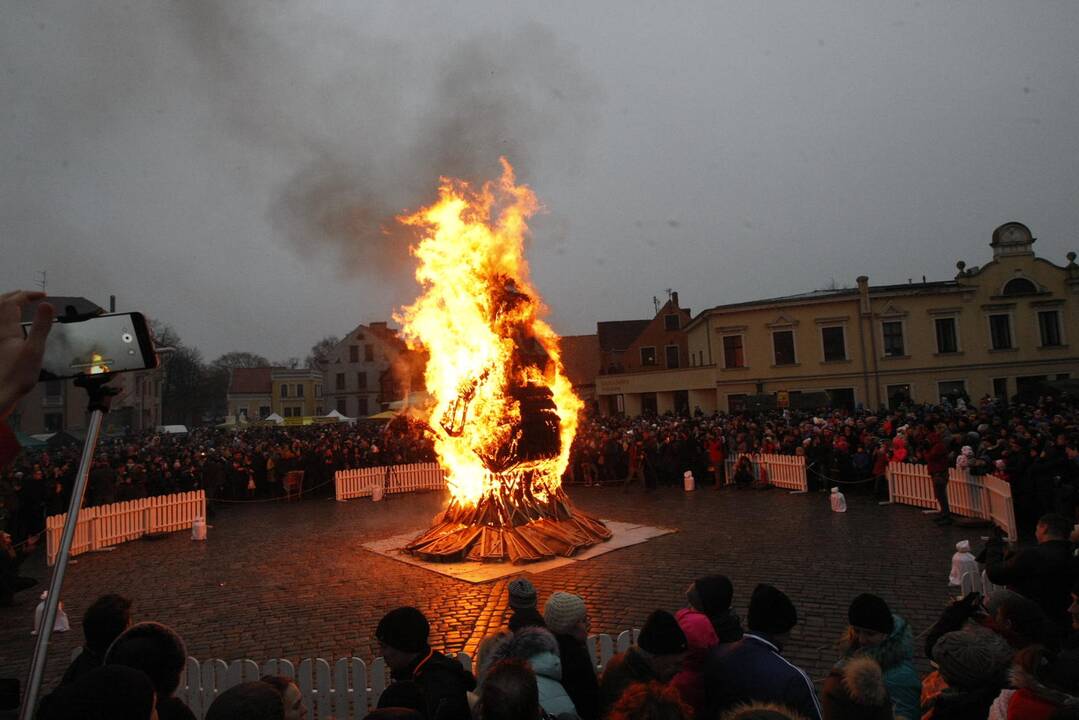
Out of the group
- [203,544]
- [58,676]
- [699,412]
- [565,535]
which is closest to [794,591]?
[565,535]

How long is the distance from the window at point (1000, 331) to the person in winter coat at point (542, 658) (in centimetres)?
4260

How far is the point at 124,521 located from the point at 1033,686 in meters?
17.2

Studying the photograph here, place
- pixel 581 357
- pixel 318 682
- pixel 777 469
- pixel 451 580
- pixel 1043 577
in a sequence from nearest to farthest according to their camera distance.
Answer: pixel 1043 577 → pixel 318 682 → pixel 451 580 → pixel 777 469 → pixel 581 357

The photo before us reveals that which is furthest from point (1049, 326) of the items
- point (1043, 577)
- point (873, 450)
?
point (1043, 577)

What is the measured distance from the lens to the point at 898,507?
604 inches

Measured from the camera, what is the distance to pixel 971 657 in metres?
3.33

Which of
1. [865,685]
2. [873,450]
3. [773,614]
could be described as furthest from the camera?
[873,450]

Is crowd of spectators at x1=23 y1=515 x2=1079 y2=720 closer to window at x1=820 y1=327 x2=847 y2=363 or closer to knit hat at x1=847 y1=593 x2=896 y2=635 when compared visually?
knit hat at x1=847 y1=593 x2=896 y2=635

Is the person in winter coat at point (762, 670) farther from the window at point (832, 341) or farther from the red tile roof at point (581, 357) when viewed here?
the red tile roof at point (581, 357)

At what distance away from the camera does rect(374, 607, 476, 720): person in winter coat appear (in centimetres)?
316

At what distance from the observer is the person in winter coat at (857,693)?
3098 millimetres

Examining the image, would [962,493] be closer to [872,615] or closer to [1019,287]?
[872,615]

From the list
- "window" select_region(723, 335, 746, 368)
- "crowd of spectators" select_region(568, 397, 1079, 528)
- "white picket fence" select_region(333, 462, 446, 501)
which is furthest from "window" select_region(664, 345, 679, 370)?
"white picket fence" select_region(333, 462, 446, 501)

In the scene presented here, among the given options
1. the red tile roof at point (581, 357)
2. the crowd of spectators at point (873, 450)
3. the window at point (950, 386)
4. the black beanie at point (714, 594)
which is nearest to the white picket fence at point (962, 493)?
the crowd of spectators at point (873, 450)
